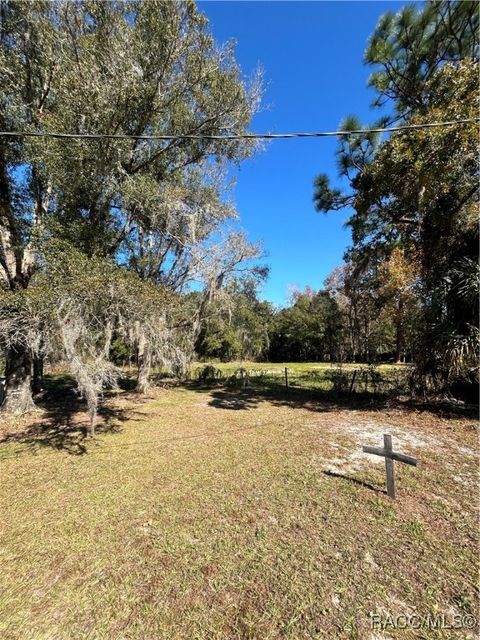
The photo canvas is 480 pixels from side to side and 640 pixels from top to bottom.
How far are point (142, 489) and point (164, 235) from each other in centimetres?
592

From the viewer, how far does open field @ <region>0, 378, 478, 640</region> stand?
204 cm

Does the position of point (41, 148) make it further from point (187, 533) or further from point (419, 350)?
point (419, 350)

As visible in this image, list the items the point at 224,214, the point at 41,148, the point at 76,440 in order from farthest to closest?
the point at 224,214
the point at 76,440
the point at 41,148

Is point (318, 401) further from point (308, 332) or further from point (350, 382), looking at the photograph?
point (308, 332)

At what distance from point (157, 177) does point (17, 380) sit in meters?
6.21

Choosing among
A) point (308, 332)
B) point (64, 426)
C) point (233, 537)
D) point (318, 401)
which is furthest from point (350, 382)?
point (308, 332)

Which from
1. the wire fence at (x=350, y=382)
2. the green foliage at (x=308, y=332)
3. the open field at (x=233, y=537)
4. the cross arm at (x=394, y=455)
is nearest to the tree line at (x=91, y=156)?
the open field at (x=233, y=537)

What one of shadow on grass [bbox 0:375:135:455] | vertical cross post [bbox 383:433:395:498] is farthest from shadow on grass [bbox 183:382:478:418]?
vertical cross post [bbox 383:433:395:498]

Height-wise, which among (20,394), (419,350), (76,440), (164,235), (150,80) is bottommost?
(76,440)

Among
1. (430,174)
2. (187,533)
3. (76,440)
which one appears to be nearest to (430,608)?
(187,533)

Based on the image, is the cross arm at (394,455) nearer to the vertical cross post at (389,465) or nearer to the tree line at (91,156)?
the vertical cross post at (389,465)

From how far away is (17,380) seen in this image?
292 inches

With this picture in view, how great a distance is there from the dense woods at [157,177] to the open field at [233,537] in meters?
1.57

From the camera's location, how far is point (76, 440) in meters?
5.84
